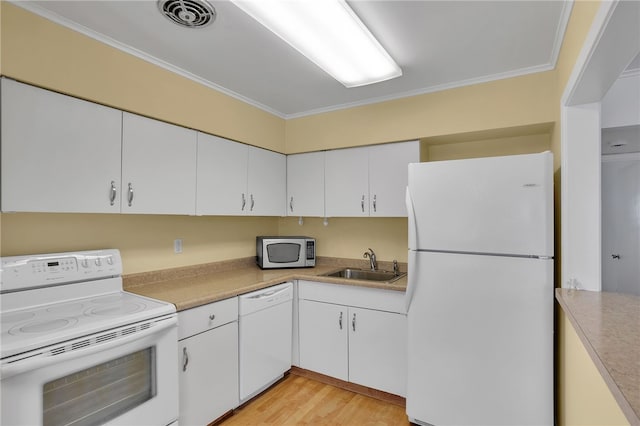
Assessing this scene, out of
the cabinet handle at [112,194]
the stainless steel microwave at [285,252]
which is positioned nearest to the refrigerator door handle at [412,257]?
the stainless steel microwave at [285,252]

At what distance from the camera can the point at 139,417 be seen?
162 cm

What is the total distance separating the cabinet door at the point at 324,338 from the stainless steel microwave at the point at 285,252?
0.47m

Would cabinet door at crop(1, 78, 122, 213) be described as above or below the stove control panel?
above

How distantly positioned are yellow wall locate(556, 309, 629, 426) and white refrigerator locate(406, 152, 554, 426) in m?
0.09

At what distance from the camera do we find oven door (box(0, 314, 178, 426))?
1253mm

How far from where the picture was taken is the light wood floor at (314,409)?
223cm

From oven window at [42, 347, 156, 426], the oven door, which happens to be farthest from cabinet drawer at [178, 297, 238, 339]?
oven window at [42, 347, 156, 426]

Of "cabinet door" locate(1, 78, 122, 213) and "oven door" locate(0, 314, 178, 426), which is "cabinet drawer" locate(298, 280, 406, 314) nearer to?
"oven door" locate(0, 314, 178, 426)

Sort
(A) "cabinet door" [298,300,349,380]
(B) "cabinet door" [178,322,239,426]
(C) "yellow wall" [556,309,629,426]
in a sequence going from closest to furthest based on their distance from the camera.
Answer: (C) "yellow wall" [556,309,629,426]
(B) "cabinet door" [178,322,239,426]
(A) "cabinet door" [298,300,349,380]

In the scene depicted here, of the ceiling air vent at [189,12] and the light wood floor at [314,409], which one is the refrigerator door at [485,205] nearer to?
the light wood floor at [314,409]

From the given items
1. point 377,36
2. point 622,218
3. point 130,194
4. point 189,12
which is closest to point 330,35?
point 377,36

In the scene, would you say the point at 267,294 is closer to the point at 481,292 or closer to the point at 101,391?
the point at 101,391

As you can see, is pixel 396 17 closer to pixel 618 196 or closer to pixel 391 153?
pixel 391 153

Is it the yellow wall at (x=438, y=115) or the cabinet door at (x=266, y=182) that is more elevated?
the yellow wall at (x=438, y=115)
